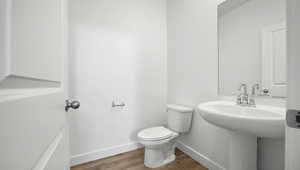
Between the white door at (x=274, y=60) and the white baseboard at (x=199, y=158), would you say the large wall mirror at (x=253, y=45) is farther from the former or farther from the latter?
the white baseboard at (x=199, y=158)

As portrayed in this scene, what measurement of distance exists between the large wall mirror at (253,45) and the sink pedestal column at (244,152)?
1.33ft

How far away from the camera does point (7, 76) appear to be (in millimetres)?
193

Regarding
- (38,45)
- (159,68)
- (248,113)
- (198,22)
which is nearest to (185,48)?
(198,22)

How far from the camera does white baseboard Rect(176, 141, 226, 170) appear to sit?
1.41m

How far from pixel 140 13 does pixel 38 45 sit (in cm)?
193

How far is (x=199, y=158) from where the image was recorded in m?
1.60

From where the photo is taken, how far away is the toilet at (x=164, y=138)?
58.7 inches

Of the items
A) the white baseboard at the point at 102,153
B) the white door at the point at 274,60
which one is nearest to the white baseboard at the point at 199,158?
the white baseboard at the point at 102,153

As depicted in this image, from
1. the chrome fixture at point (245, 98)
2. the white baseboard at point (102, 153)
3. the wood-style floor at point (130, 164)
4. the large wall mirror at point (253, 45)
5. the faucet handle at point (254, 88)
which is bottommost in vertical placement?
the wood-style floor at point (130, 164)

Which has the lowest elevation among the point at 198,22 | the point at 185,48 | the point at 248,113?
the point at 248,113

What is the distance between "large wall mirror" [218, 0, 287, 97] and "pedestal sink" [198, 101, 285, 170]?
0.84 feet

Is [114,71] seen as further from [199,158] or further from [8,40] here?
[8,40]

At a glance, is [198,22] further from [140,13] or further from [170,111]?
[170,111]

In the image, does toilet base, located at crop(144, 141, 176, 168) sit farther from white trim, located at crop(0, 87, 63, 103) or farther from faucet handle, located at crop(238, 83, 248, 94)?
white trim, located at crop(0, 87, 63, 103)
